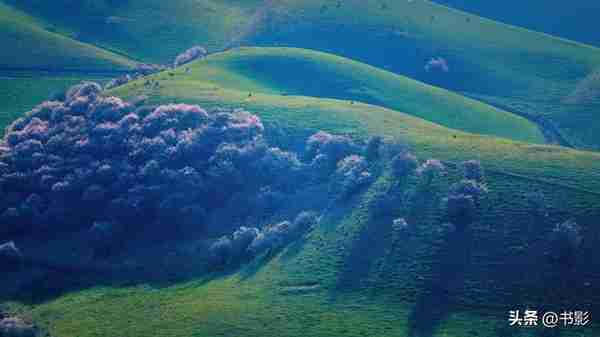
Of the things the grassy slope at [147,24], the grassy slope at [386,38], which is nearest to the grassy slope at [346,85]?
the grassy slope at [386,38]

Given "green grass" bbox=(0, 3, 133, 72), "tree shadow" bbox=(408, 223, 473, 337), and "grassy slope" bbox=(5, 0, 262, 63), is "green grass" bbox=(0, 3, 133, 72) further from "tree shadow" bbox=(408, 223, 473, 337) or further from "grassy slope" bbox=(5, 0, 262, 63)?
"tree shadow" bbox=(408, 223, 473, 337)

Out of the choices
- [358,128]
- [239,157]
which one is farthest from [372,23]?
[239,157]

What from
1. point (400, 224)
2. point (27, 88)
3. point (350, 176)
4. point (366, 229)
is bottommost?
point (366, 229)

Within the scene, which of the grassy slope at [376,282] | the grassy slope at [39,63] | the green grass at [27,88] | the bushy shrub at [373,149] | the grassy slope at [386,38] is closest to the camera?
the grassy slope at [376,282]

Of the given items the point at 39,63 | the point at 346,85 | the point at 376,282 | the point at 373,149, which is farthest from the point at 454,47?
the point at 39,63

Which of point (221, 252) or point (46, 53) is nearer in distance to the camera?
point (221, 252)

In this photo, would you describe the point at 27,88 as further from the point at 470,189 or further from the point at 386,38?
the point at 470,189

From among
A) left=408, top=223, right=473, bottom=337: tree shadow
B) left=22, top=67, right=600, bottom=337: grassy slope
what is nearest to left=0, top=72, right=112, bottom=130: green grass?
left=22, top=67, right=600, bottom=337: grassy slope

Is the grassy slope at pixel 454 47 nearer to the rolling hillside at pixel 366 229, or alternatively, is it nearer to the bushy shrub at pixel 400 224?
the rolling hillside at pixel 366 229
